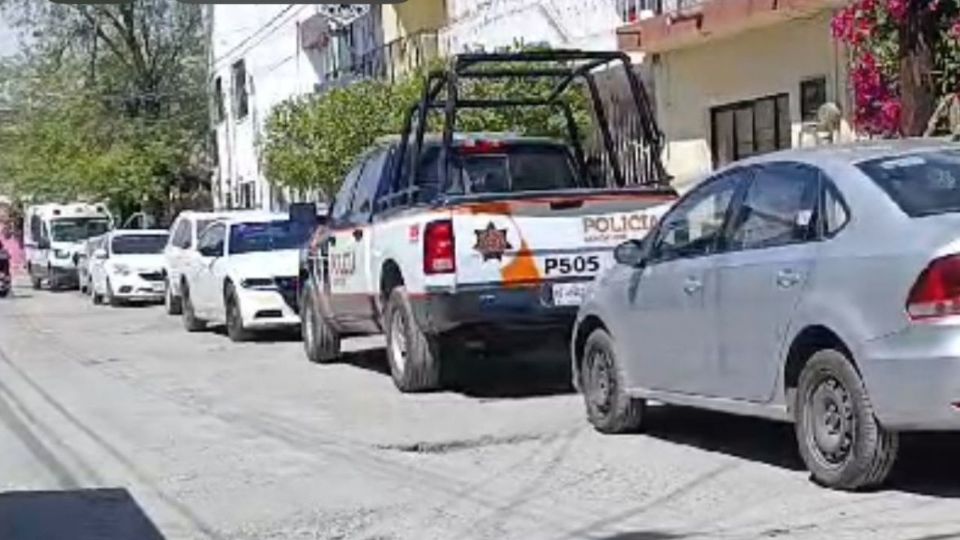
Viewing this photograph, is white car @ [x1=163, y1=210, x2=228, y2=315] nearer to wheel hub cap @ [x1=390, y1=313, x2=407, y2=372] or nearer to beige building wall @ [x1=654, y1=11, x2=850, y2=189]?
beige building wall @ [x1=654, y1=11, x2=850, y2=189]

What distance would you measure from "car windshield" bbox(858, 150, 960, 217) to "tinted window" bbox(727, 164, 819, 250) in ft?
1.18

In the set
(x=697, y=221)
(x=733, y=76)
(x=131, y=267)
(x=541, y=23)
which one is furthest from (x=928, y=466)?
(x=131, y=267)

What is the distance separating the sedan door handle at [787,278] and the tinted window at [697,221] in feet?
2.81

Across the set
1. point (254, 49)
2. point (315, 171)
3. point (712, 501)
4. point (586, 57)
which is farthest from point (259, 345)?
point (254, 49)

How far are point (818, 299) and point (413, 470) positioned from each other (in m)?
2.96

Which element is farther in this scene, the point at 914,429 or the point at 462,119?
the point at 462,119

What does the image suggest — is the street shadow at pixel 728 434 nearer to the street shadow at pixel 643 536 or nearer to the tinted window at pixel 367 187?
the street shadow at pixel 643 536

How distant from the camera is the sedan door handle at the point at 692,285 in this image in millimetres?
9688

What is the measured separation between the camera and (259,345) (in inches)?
858

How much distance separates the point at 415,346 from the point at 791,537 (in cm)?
659

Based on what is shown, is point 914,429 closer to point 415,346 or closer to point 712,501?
point 712,501

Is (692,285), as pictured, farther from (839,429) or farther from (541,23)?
(541,23)

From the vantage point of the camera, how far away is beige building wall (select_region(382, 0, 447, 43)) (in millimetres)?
35312

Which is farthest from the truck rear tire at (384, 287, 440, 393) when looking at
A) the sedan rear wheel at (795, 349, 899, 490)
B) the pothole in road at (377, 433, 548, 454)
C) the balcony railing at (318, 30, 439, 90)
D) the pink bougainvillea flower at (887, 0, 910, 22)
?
the balcony railing at (318, 30, 439, 90)
